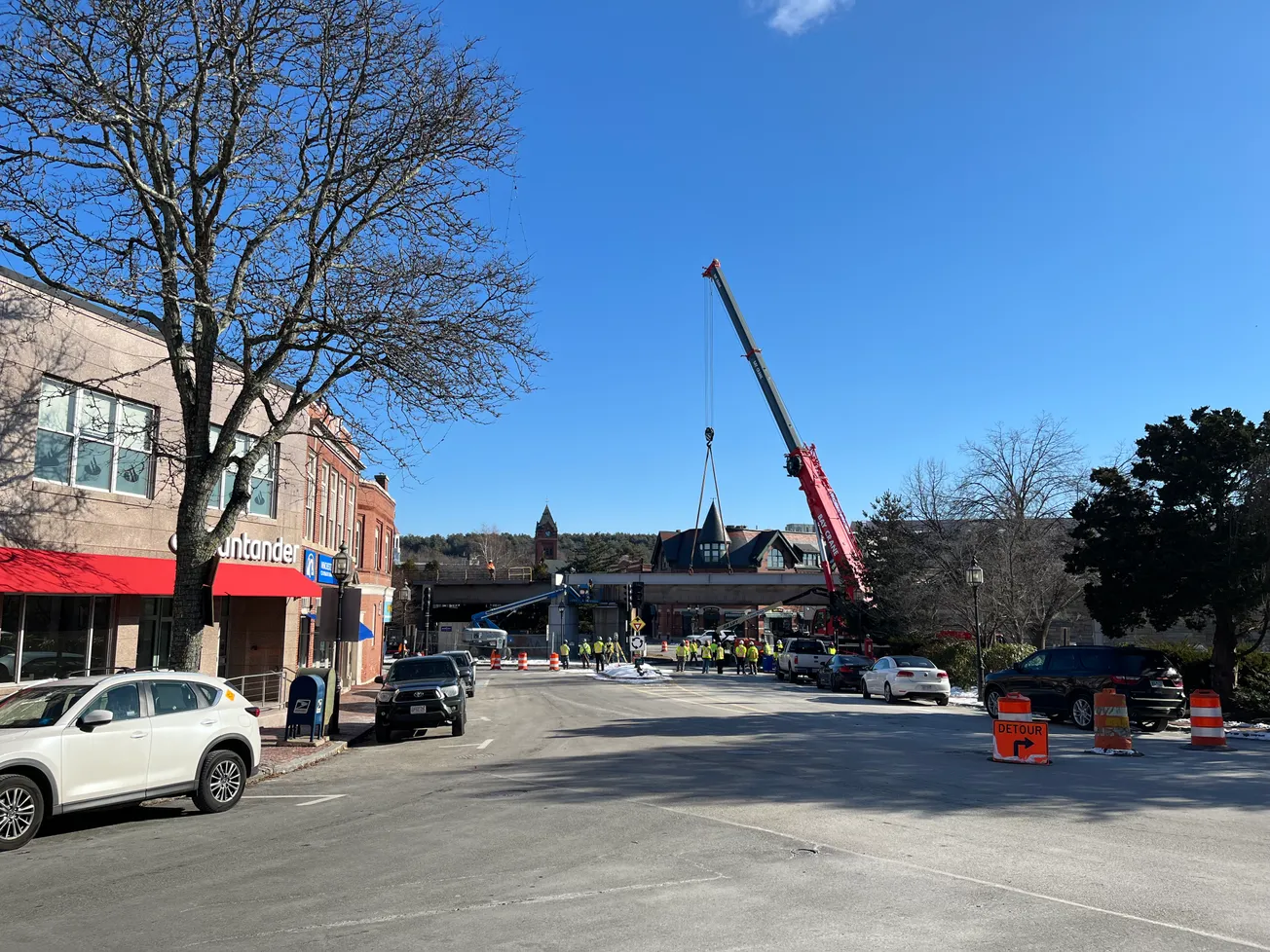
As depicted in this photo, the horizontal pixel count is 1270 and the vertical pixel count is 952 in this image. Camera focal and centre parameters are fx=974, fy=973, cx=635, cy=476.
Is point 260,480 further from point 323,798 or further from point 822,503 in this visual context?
point 822,503

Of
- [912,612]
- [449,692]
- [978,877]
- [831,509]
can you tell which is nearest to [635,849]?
[978,877]

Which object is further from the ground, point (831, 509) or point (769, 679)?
point (831, 509)

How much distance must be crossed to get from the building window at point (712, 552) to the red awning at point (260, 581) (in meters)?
81.4

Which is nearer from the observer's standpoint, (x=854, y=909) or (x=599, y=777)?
(x=854, y=909)

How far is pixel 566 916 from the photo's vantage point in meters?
6.50

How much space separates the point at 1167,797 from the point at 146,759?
11476 mm

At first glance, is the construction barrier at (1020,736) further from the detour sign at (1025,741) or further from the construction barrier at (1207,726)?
the construction barrier at (1207,726)

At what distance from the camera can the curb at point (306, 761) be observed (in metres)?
14.1

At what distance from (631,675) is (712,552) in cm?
6103

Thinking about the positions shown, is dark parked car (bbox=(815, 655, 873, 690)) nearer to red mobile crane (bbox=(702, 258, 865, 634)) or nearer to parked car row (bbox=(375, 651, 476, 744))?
red mobile crane (bbox=(702, 258, 865, 634))

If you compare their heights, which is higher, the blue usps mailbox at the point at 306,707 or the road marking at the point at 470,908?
the blue usps mailbox at the point at 306,707

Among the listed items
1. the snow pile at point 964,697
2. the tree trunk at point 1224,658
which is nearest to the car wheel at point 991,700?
the snow pile at point 964,697

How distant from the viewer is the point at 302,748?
1703 cm

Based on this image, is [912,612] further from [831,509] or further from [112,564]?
[112,564]
